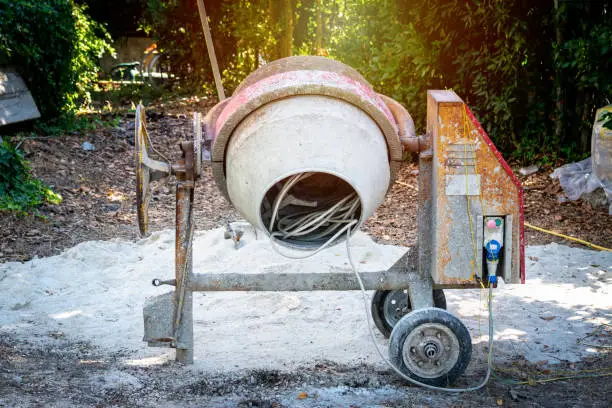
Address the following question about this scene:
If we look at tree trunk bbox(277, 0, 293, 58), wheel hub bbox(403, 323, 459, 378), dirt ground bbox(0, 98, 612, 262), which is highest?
tree trunk bbox(277, 0, 293, 58)

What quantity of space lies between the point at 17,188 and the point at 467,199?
4.79 metres

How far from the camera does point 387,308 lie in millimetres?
4203

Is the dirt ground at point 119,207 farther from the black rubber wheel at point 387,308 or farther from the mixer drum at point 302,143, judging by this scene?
the mixer drum at point 302,143

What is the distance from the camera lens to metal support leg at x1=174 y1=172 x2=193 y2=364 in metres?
3.62

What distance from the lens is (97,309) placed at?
4715 mm

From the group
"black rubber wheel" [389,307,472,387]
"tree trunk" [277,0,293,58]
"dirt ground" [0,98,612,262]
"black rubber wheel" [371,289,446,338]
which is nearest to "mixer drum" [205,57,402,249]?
"black rubber wheel" [389,307,472,387]

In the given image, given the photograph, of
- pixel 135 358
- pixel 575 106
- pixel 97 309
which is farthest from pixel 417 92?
pixel 135 358

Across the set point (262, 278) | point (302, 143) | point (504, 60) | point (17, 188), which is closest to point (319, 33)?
point (504, 60)

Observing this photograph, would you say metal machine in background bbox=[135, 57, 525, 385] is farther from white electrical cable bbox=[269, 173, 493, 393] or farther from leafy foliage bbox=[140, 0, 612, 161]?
leafy foliage bbox=[140, 0, 612, 161]

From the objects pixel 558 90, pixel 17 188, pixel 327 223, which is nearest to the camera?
pixel 327 223

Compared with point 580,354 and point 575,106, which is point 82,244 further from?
point 575,106

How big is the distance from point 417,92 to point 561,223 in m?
2.41

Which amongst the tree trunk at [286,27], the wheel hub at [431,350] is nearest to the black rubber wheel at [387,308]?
the wheel hub at [431,350]

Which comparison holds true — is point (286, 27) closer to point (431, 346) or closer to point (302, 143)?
point (302, 143)
